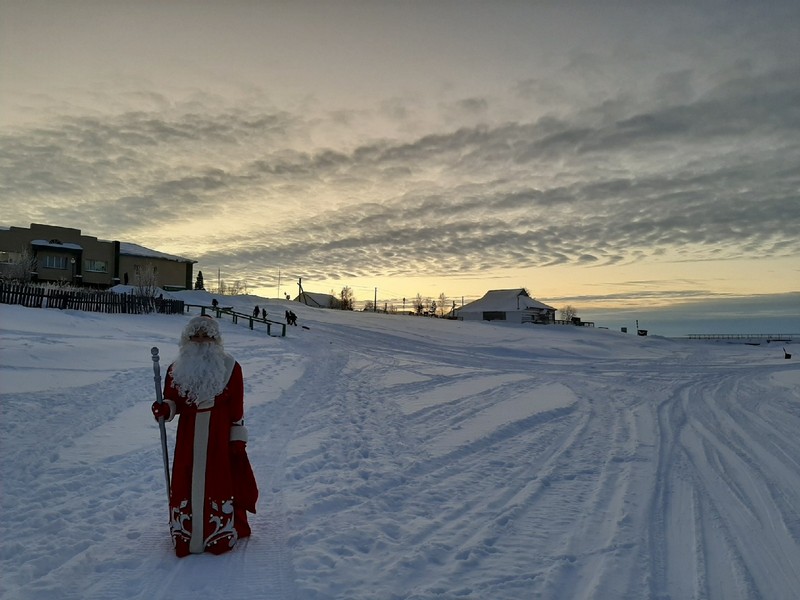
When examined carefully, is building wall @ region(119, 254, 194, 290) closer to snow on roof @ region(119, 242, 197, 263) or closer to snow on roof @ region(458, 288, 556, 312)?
snow on roof @ region(119, 242, 197, 263)

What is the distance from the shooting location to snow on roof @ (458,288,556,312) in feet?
240

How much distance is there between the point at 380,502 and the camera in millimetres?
5715

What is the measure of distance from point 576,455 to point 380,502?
3.52m

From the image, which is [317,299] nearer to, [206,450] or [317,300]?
[317,300]

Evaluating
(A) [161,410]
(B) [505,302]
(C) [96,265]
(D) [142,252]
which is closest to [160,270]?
(D) [142,252]

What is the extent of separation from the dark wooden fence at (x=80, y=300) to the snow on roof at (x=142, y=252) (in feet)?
87.5

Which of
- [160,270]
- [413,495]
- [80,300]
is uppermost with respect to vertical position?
[160,270]

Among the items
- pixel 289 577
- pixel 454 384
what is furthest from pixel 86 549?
pixel 454 384

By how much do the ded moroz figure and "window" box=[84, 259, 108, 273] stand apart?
188 feet

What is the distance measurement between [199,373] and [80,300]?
87.8 feet

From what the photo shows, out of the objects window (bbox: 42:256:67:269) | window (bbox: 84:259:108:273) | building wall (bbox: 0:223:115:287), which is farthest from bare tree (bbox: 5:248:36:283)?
window (bbox: 84:259:108:273)

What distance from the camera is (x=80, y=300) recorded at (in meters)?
27.2

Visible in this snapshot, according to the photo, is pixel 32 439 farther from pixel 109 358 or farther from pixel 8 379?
pixel 109 358

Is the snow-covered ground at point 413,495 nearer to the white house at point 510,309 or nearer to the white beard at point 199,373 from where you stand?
the white beard at point 199,373
